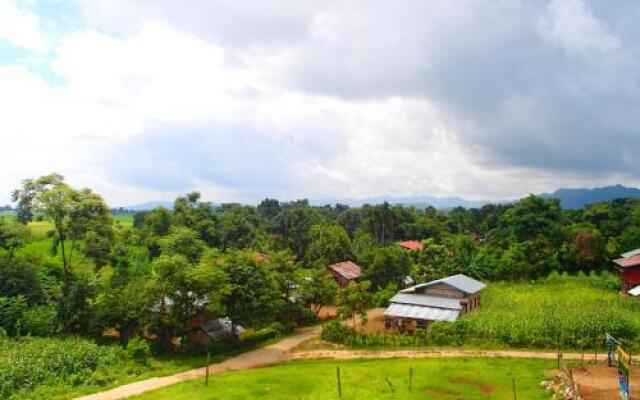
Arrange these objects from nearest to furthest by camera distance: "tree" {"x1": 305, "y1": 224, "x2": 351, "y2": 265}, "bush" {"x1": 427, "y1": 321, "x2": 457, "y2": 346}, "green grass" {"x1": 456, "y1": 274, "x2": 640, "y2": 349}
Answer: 1. "green grass" {"x1": 456, "y1": 274, "x2": 640, "y2": 349}
2. "bush" {"x1": 427, "y1": 321, "x2": 457, "y2": 346}
3. "tree" {"x1": 305, "y1": 224, "x2": 351, "y2": 265}

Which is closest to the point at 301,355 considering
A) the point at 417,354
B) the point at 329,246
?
the point at 417,354

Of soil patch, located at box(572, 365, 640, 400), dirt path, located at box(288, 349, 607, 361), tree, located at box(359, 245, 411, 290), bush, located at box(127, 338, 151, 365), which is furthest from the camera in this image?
tree, located at box(359, 245, 411, 290)

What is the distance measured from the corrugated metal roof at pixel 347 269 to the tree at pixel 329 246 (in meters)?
2.17

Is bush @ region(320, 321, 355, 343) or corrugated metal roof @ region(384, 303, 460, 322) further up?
corrugated metal roof @ region(384, 303, 460, 322)

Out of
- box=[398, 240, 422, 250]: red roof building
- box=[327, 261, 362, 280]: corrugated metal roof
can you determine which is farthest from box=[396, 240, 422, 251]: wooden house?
box=[327, 261, 362, 280]: corrugated metal roof

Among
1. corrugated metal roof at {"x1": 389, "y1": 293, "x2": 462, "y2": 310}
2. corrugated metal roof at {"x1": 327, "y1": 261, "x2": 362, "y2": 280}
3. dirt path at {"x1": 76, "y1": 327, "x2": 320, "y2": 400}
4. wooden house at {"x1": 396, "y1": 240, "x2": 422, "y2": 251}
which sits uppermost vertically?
wooden house at {"x1": 396, "y1": 240, "x2": 422, "y2": 251}

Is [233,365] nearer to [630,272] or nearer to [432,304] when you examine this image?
[432,304]

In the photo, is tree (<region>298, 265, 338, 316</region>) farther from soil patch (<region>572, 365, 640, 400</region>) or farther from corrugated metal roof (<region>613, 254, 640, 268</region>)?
corrugated metal roof (<region>613, 254, 640, 268</region>)

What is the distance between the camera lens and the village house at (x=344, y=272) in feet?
196

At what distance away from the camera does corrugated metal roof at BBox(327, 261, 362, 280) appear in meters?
60.2

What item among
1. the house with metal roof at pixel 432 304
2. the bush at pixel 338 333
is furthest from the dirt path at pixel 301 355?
the house with metal roof at pixel 432 304

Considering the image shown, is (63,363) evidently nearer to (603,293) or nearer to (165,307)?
(165,307)

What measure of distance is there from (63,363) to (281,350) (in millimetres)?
14627

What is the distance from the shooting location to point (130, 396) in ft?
84.0
